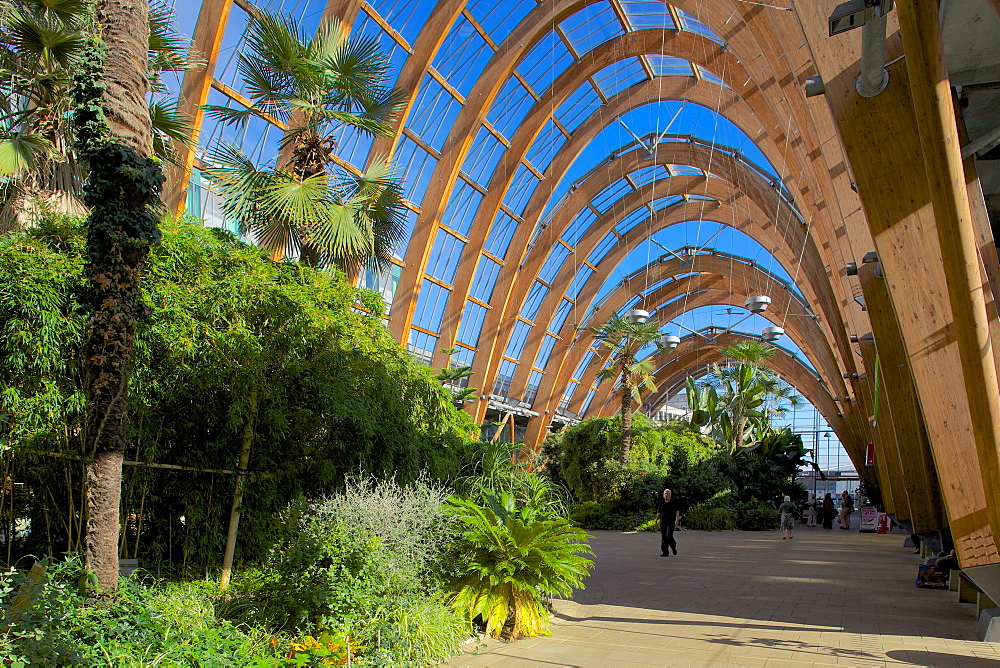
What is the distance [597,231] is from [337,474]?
28825 mm

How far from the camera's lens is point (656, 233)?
131ft

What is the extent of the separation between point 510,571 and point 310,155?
7.07 metres

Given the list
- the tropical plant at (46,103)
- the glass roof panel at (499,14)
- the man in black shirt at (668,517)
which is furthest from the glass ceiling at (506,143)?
the man in black shirt at (668,517)

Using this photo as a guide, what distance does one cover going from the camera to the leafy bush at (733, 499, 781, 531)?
2672 cm

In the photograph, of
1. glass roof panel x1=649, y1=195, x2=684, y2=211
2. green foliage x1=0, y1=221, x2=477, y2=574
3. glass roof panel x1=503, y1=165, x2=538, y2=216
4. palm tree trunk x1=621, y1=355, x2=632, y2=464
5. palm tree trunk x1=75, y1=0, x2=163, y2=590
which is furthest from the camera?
glass roof panel x1=649, y1=195, x2=684, y2=211

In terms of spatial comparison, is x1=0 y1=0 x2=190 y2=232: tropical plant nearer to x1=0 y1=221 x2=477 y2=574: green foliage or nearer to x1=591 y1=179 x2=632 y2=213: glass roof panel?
x1=0 y1=221 x2=477 y2=574: green foliage

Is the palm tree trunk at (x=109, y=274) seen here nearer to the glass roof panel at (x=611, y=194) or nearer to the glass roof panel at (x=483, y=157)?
the glass roof panel at (x=483, y=157)

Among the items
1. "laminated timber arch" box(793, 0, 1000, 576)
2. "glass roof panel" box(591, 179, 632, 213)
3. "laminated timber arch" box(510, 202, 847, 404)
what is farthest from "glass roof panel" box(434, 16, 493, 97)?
"laminated timber arch" box(793, 0, 1000, 576)

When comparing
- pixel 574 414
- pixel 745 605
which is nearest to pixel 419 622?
pixel 745 605

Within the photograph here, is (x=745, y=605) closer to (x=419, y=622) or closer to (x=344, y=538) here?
(x=419, y=622)

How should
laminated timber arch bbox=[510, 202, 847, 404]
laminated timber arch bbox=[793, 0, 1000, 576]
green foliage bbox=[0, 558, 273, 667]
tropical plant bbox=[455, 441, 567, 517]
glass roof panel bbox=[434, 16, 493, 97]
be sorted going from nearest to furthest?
green foliage bbox=[0, 558, 273, 667] → laminated timber arch bbox=[793, 0, 1000, 576] → tropical plant bbox=[455, 441, 567, 517] → glass roof panel bbox=[434, 16, 493, 97] → laminated timber arch bbox=[510, 202, 847, 404]

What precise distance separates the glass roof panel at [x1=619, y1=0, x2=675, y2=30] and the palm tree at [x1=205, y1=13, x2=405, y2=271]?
1441 centimetres

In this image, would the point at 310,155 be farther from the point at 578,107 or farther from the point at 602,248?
the point at 602,248

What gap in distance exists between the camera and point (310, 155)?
1098 cm
